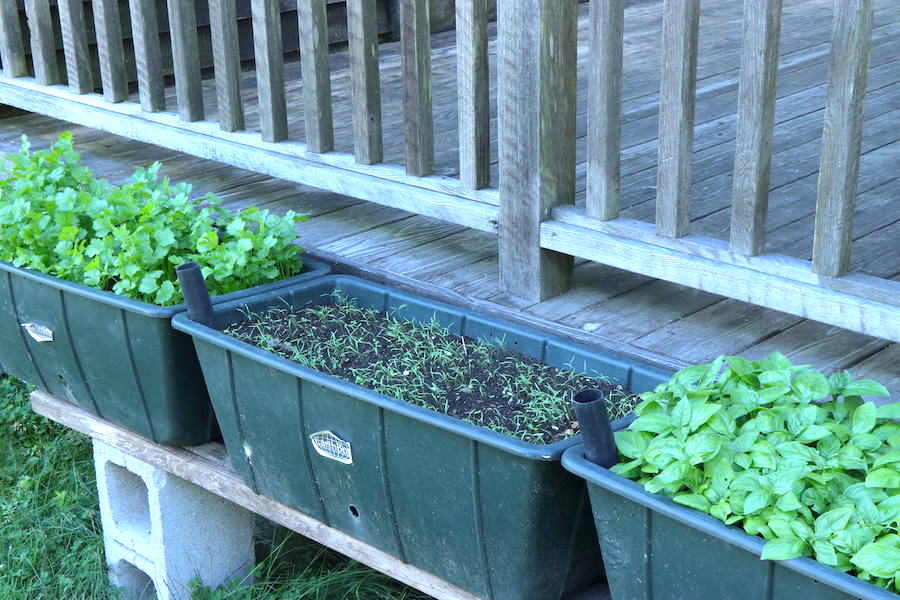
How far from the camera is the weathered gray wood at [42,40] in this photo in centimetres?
334

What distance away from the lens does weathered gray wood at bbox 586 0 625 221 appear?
2041mm

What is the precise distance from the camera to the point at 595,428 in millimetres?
1507

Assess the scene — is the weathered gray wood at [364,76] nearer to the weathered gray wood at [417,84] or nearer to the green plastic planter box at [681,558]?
the weathered gray wood at [417,84]

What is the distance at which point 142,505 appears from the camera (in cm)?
288

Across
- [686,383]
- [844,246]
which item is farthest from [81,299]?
[844,246]

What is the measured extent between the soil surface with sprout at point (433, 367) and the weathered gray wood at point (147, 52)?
1110mm

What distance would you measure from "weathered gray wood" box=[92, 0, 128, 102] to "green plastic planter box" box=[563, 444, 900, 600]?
2137 millimetres

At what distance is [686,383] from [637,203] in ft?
4.09

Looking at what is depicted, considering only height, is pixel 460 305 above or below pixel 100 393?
above

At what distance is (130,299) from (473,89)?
806 millimetres

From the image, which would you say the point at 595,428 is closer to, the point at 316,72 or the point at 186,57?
the point at 316,72

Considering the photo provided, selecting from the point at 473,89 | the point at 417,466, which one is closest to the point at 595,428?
the point at 417,466

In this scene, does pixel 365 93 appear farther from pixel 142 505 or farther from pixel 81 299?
pixel 142 505

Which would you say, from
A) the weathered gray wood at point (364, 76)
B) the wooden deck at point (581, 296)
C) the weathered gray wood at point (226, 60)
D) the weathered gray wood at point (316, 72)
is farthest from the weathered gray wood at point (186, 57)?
the weathered gray wood at point (364, 76)
